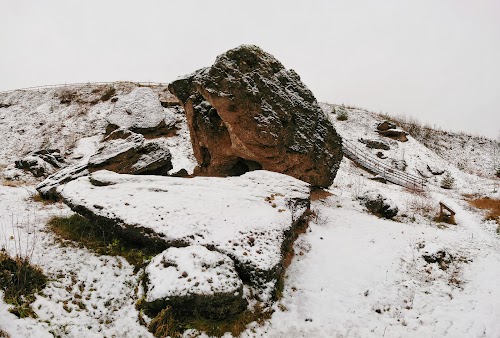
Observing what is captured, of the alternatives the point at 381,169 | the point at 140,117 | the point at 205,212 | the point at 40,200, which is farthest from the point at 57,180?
the point at 381,169

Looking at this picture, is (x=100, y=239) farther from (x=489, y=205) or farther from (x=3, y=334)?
(x=489, y=205)

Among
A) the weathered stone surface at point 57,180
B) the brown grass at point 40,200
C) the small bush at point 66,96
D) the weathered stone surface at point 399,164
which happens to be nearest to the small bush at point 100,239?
the brown grass at point 40,200

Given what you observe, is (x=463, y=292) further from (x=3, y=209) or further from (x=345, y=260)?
(x=3, y=209)

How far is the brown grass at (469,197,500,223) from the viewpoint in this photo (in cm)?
1516

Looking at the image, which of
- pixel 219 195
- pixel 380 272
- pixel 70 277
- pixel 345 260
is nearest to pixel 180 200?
pixel 219 195

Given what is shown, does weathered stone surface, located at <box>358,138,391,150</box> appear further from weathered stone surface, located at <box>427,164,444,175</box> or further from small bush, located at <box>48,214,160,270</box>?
small bush, located at <box>48,214,160,270</box>

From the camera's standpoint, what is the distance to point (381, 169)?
2591cm

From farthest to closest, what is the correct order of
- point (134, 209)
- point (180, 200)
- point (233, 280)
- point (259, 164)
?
point (259, 164) < point (180, 200) < point (134, 209) < point (233, 280)

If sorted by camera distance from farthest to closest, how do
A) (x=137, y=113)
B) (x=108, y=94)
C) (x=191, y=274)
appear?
1. (x=108, y=94)
2. (x=137, y=113)
3. (x=191, y=274)

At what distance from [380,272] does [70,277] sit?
7.45m

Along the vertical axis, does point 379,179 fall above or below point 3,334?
below

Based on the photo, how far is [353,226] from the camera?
1143cm

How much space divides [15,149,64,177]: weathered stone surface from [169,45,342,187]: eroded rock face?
31.5 feet

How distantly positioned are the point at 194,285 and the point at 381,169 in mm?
23558
